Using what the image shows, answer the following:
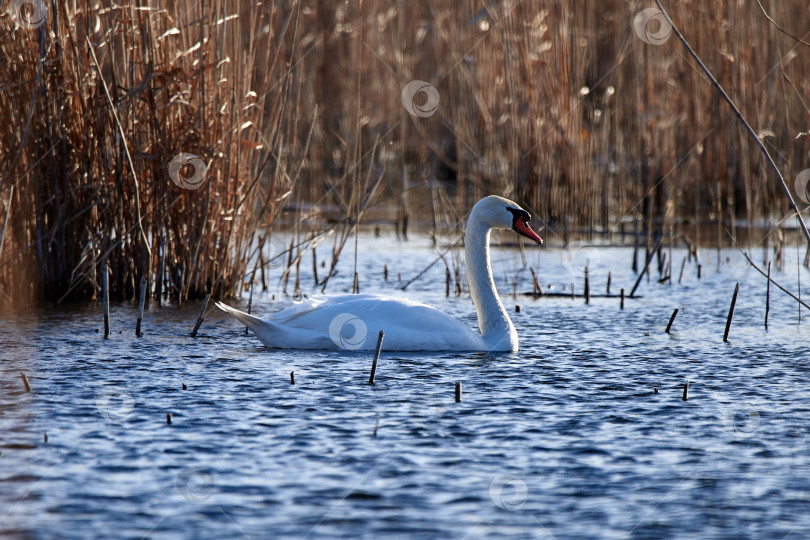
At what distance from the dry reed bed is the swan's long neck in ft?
3.07

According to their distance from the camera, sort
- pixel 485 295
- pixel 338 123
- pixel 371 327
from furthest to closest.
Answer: pixel 338 123, pixel 485 295, pixel 371 327

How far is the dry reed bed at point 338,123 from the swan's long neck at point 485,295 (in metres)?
0.93

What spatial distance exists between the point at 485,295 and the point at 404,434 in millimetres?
2051

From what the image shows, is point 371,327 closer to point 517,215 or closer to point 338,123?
point 517,215

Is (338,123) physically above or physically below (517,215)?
above

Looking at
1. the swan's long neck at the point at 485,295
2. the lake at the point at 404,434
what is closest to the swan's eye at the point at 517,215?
the swan's long neck at the point at 485,295

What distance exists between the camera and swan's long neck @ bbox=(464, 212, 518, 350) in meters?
5.73

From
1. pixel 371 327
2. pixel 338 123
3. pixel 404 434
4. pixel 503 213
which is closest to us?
pixel 404 434

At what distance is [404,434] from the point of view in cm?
403

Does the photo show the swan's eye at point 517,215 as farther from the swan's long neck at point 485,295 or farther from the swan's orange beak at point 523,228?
the swan's long neck at point 485,295

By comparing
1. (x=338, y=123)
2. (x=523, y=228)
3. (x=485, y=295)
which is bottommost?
(x=485, y=295)

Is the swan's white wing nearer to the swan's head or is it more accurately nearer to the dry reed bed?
the swan's head

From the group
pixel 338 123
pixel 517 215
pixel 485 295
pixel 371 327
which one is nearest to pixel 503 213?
pixel 517 215

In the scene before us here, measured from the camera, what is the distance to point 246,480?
349 cm
